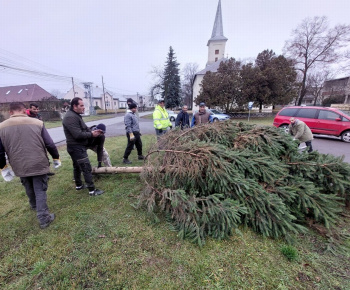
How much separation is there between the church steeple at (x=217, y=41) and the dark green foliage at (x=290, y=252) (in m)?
46.9

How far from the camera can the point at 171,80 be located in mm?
31484

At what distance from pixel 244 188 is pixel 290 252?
907 millimetres

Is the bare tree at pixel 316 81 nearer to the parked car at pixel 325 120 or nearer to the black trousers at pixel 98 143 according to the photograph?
the parked car at pixel 325 120

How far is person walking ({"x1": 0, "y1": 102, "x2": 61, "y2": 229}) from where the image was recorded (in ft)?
7.42

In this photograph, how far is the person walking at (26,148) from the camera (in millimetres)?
2262

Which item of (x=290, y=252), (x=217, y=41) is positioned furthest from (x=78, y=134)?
(x=217, y=41)

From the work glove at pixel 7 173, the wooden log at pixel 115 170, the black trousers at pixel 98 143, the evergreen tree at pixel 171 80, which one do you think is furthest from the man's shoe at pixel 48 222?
the evergreen tree at pixel 171 80

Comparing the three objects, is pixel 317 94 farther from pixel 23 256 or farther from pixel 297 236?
pixel 23 256

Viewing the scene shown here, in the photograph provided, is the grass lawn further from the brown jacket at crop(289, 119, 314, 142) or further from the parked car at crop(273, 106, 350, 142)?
the parked car at crop(273, 106, 350, 142)

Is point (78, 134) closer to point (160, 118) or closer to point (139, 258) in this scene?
point (139, 258)

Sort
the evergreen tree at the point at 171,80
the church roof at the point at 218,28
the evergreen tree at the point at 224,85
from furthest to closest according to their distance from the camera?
the church roof at the point at 218,28
the evergreen tree at the point at 171,80
the evergreen tree at the point at 224,85

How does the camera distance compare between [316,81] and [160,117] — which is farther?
[316,81]

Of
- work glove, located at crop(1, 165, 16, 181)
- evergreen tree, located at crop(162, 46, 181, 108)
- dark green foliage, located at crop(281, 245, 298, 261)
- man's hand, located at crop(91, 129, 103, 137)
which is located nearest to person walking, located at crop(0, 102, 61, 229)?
work glove, located at crop(1, 165, 16, 181)

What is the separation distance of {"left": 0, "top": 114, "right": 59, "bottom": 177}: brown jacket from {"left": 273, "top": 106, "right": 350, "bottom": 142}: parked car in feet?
33.6
